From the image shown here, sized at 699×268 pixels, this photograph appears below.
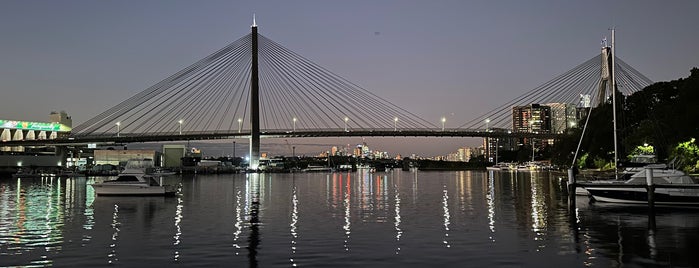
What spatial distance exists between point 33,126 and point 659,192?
150286mm

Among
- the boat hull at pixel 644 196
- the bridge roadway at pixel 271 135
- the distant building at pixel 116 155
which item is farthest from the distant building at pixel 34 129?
the boat hull at pixel 644 196

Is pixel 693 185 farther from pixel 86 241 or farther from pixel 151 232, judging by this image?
pixel 86 241

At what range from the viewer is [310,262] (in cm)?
1783

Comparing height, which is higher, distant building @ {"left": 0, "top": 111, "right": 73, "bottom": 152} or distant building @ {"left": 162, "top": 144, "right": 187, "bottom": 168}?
distant building @ {"left": 0, "top": 111, "right": 73, "bottom": 152}

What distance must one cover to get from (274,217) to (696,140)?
131 feet

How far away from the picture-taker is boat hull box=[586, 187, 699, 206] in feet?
111

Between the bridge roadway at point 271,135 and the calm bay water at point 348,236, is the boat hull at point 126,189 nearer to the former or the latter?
the calm bay water at point 348,236

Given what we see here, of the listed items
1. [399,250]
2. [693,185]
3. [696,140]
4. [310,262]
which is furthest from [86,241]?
[696,140]

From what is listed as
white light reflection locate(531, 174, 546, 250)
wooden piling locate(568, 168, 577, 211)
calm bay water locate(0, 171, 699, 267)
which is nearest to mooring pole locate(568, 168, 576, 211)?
wooden piling locate(568, 168, 577, 211)

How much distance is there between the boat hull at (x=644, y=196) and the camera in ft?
111

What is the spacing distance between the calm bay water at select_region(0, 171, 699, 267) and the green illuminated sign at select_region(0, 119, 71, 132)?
408ft

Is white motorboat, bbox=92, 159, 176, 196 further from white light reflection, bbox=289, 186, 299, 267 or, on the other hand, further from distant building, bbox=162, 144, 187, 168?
distant building, bbox=162, 144, 187, 168

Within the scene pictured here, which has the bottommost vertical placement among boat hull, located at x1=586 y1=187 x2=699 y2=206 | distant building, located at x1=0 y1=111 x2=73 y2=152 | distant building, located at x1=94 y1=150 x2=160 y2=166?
boat hull, located at x1=586 y1=187 x2=699 y2=206

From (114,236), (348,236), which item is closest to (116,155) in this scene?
(114,236)
